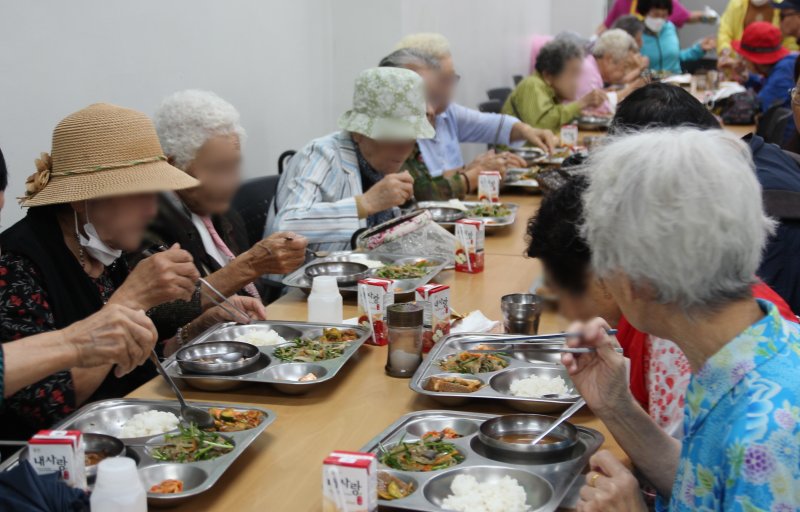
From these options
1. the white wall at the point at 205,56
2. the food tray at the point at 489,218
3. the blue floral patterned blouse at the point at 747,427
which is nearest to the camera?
the blue floral patterned blouse at the point at 747,427

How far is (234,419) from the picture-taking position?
204 centimetres

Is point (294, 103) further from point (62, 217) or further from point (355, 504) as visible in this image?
point (355, 504)

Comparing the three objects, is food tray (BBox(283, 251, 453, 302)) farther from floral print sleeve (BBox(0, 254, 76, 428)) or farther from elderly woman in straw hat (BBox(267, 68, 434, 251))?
floral print sleeve (BBox(0, 254, 76, 428))

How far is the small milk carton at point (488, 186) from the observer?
4.68m

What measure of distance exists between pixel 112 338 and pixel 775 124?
5.06m

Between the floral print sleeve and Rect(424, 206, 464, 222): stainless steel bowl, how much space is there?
2.29 m

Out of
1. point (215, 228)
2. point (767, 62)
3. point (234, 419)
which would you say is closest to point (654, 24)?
point (767, 62)

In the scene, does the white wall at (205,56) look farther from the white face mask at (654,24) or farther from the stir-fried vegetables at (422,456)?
the white face mask at (654,24)

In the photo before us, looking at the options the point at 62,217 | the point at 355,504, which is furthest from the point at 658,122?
the point at 62,217

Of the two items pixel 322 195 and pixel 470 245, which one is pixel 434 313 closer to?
pixel 470 245

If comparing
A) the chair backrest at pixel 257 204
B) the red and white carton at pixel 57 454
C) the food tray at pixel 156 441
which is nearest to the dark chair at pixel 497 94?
the chair backrest at pixel 257 204

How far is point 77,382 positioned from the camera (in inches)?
86.1

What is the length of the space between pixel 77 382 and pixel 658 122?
5.84ft

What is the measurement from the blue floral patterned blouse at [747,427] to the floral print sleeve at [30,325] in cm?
149
